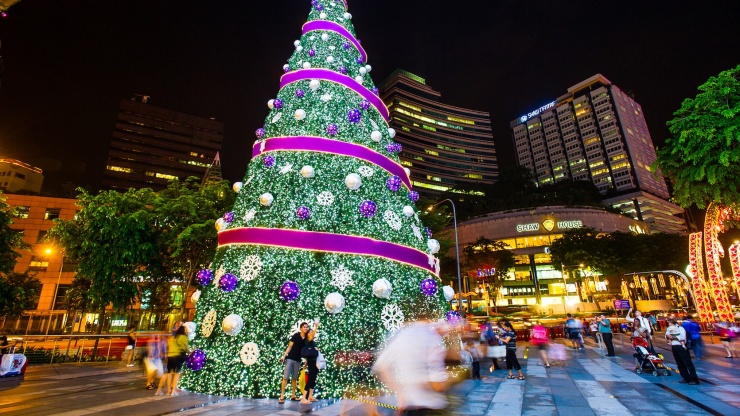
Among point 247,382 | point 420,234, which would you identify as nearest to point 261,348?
point 247,382

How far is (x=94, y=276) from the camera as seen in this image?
1541 centimetres

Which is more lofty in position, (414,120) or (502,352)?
(414,120)

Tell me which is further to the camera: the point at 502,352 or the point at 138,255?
the point at 138,255

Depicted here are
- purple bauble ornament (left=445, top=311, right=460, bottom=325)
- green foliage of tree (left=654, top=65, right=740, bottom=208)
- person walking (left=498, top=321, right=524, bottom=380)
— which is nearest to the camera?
purple bauble ornament (left=445, top=311, right=460, bottom=325)

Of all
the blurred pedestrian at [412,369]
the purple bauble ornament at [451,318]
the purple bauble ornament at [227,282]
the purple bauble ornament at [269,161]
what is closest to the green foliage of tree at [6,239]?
the purple bauble ornament at [269,161]

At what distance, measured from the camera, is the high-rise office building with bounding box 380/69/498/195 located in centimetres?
13475

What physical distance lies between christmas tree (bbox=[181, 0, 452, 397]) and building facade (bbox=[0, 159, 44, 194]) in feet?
271

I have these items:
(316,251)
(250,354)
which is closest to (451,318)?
(316,251)

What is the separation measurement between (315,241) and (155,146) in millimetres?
125256

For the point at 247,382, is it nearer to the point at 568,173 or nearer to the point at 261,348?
the point at 261,348

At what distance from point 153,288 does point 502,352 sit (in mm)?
18082

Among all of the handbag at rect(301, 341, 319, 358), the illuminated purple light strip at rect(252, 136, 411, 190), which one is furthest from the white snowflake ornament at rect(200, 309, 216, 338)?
the illuminated purple light strip at rect(252, 136, 411, 190)

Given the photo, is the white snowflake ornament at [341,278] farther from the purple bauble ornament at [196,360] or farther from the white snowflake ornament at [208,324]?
the purple bauble ornament at [196,360]

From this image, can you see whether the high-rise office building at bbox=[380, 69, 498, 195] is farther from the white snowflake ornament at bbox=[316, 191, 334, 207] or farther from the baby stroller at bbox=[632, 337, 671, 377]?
the white snowflake ornament at bbox=[316, 191, 334, 207]
